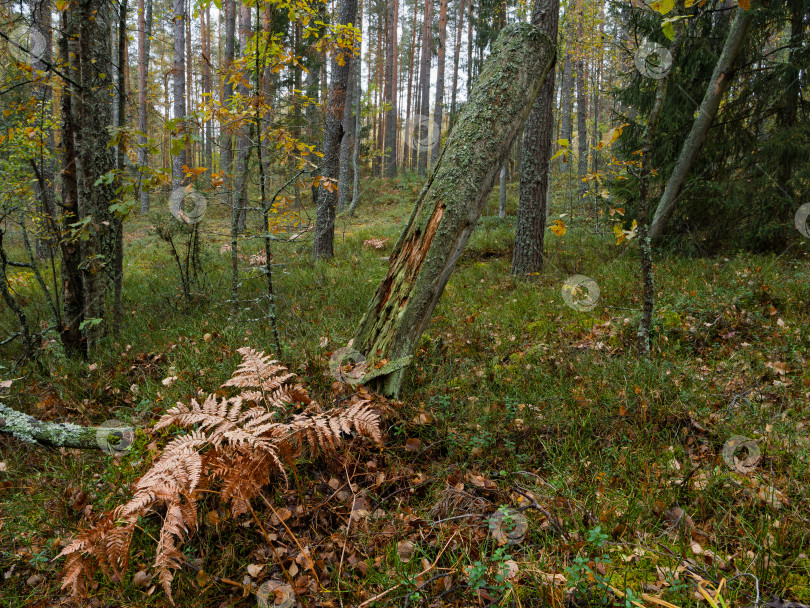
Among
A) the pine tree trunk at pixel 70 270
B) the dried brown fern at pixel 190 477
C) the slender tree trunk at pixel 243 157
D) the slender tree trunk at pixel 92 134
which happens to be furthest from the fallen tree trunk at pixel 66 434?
the pine tree trunk at pixel 70 270

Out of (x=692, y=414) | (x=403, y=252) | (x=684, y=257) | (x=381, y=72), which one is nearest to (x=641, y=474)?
(x=692, y=414)

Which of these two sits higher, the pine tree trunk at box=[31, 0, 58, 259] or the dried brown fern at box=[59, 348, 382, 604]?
the pine tree trunk at box=[31, 0, 58, 259]

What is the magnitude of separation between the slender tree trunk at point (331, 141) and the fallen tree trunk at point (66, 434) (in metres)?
6.09

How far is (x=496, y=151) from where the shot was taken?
330 cm

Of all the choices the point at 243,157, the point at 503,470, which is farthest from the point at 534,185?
the point at 503,470

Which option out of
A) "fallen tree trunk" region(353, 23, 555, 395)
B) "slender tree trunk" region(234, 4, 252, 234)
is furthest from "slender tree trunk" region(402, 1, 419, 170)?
"fallen tree trunk" region(353, 23, 555, 395)

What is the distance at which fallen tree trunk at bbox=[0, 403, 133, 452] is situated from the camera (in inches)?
111

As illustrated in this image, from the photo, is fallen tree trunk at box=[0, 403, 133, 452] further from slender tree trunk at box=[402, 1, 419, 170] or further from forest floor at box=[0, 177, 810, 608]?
slender tree trunk at box=[402, 1, 419, 170]

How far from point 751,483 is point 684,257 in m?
6.44

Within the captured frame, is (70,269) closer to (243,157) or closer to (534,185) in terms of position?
(243,157)

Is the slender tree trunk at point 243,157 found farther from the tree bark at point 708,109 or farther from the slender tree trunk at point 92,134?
the tree bark at point 708,109

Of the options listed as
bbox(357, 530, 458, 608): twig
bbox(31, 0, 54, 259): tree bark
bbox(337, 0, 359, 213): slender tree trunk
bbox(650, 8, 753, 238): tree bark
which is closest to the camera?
bbox(357, 530, 458, 608): twig

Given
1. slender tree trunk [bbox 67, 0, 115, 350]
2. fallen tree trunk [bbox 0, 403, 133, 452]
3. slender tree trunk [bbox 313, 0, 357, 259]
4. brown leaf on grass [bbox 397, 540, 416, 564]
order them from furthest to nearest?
slender tree trunk [bbox 313, 0, 357, 259]
slender tree trunk [bbox 67, 0, 115, 350]
fallen tree trunk [bbox 0, 403, 133, 452]
brown leaf on grass [bbox 397, 540, 416, 564]

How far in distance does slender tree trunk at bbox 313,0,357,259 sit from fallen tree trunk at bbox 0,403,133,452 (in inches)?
240
